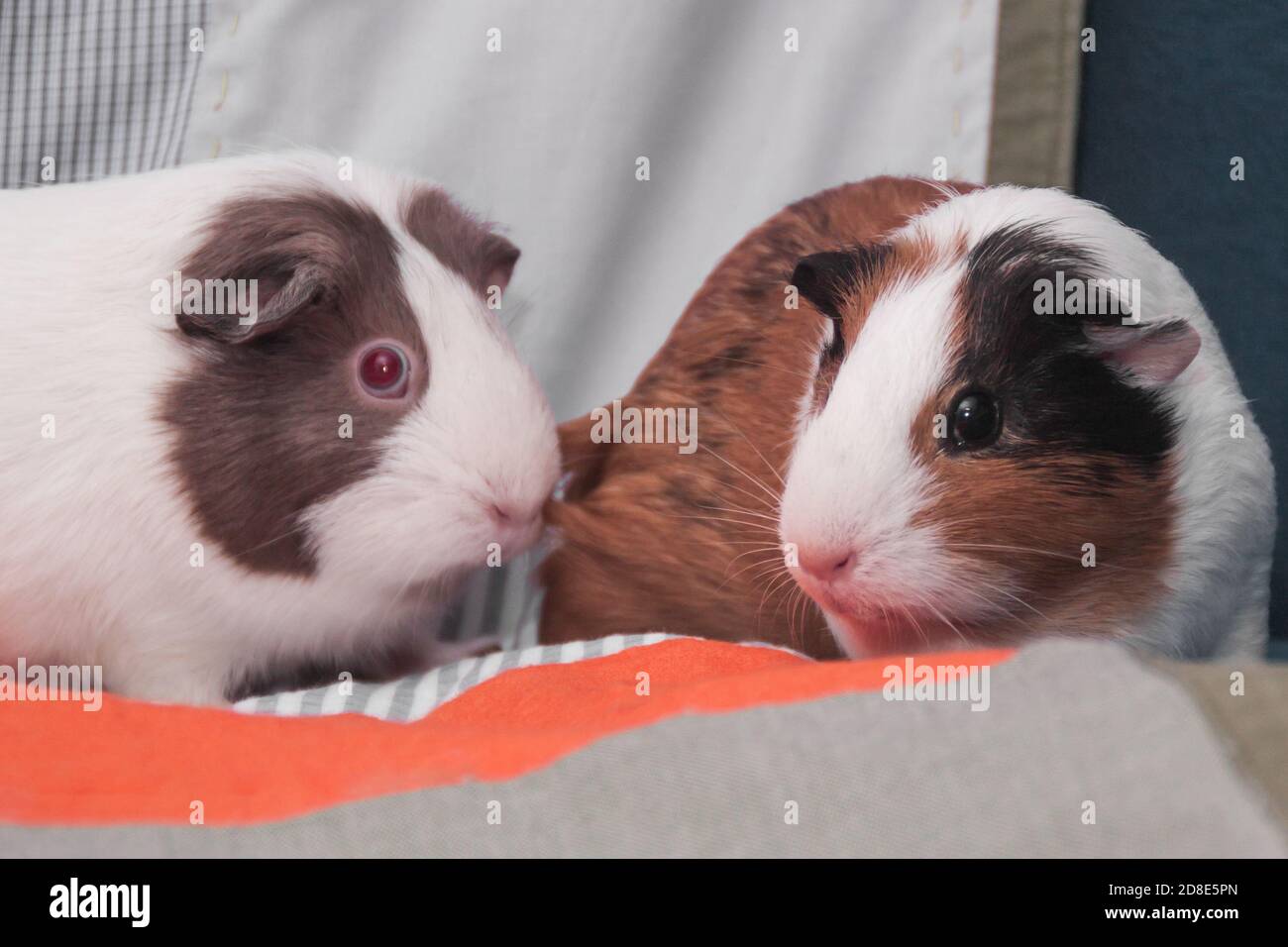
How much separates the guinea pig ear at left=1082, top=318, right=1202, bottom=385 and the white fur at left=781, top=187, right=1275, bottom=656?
0.06 meters

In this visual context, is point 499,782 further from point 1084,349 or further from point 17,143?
point 17,143

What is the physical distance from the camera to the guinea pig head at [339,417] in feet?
3.73

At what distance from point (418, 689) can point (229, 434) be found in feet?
1.02

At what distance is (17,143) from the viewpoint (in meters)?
1.73

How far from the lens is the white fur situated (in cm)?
97

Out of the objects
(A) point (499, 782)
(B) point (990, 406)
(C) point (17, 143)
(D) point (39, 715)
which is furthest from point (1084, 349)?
(C) point (17, 143)

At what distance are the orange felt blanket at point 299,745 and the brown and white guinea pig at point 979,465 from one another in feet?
0.43

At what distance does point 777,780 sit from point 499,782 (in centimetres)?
17

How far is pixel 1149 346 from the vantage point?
101cm

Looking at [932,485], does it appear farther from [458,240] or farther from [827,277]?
[458,240]

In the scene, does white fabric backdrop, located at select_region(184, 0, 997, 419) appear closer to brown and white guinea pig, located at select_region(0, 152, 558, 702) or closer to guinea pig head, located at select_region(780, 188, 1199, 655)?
brown and white guinea pig, located at select_region(0, 152, 558, 702)

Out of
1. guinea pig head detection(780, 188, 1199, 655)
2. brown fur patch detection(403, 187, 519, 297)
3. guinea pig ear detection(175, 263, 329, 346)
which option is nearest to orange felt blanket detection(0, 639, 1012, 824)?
guinea pig head detection(780, 188, 1199, 655)
